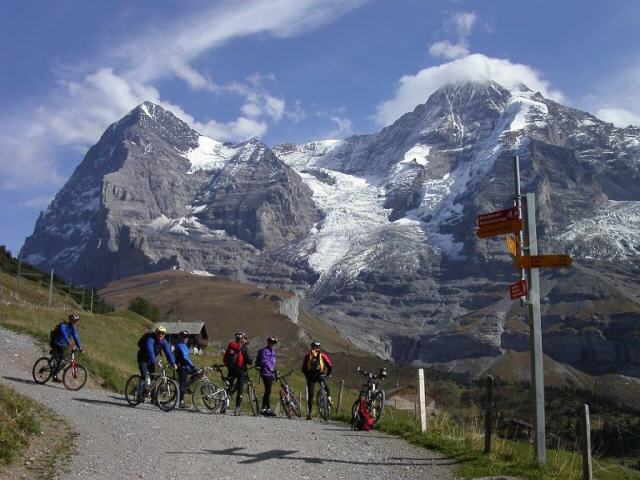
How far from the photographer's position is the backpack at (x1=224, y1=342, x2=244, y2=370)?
22281mm

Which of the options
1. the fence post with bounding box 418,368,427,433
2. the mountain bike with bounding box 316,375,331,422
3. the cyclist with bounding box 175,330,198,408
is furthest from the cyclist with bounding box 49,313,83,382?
the fence post with bounding box 418,368,427,433

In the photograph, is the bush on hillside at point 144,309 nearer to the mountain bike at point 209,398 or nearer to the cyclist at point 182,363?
the cyclist at point 182,363

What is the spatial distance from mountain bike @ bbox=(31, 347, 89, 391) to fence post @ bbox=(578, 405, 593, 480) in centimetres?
1557

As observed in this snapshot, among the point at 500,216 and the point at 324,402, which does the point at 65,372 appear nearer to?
the point at 324,402

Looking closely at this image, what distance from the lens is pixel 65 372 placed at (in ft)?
74.4

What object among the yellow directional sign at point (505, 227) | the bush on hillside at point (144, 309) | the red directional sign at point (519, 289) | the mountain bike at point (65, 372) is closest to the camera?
the red directional sign at point (519, 289)

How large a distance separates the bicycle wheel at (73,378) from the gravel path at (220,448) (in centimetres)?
189

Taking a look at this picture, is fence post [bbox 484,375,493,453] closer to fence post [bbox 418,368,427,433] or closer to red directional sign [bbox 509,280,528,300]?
red directional sign [bbox 509,280,528,300]

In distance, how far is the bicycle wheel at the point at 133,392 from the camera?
20984mm

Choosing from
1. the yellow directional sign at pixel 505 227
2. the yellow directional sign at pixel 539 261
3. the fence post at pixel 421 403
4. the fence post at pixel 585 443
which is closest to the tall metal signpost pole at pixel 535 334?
the yellow directional sign at pixel 539 261

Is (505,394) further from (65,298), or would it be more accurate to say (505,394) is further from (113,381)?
(113,381)

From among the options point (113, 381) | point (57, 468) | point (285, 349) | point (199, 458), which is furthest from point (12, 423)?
point (285, 349)

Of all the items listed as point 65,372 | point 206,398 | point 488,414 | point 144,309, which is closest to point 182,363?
point 206,398

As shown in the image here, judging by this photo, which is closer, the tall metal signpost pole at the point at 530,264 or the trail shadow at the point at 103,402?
the tall metal signpost pole at the point at 530,264
